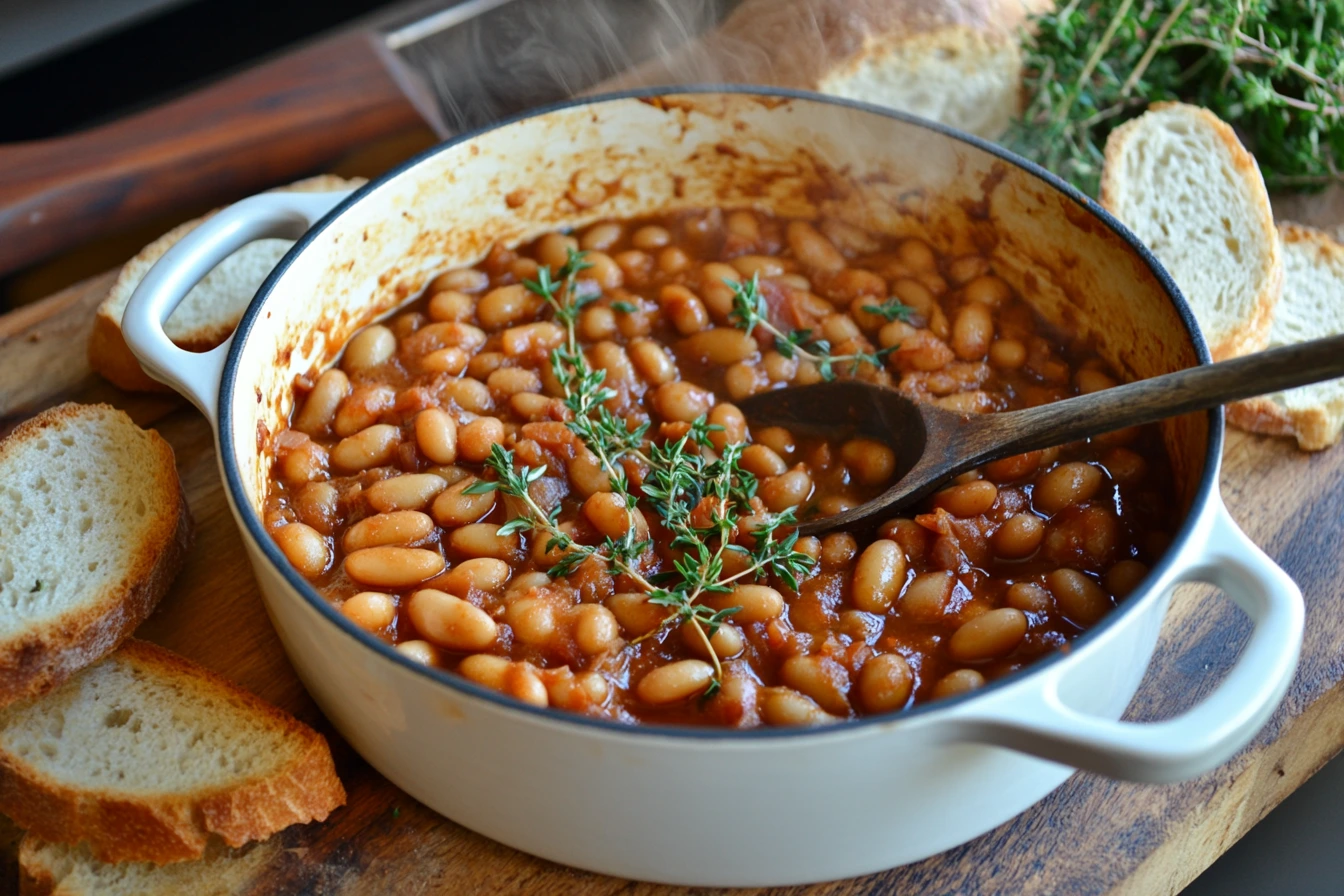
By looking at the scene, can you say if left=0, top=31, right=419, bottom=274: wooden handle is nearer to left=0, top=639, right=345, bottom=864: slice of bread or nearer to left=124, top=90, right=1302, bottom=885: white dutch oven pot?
left=124, top=90, right=1302, bottom=885: white dutch oven pot

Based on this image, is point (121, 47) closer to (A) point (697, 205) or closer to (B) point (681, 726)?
(A) point (697, 205)

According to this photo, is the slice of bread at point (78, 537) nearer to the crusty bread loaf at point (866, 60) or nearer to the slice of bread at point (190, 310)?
the slice of bread at point (190, 310)

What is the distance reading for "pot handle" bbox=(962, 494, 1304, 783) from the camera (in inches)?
57.6

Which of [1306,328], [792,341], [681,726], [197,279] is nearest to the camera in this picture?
[681,726]

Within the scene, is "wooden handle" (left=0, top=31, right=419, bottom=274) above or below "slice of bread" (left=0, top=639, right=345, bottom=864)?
above

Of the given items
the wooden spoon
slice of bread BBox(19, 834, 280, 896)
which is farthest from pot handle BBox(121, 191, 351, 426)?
the wooden spoon

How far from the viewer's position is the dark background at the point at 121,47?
4.26 metres

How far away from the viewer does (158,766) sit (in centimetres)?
198

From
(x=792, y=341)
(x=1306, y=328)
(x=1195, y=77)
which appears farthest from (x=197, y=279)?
(x=1195, y=77)

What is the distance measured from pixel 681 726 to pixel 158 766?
875 millimetres

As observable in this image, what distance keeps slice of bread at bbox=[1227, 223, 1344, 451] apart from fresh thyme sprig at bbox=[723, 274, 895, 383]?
80 centimetres

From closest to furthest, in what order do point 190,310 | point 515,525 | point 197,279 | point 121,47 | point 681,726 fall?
point 681,726 < point 515,525 < point 197,279 < point 190,310 < point 121,47

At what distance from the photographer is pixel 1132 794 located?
2.00 metres


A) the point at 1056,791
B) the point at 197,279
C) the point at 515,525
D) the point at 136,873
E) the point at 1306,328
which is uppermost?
the point at 197,279
